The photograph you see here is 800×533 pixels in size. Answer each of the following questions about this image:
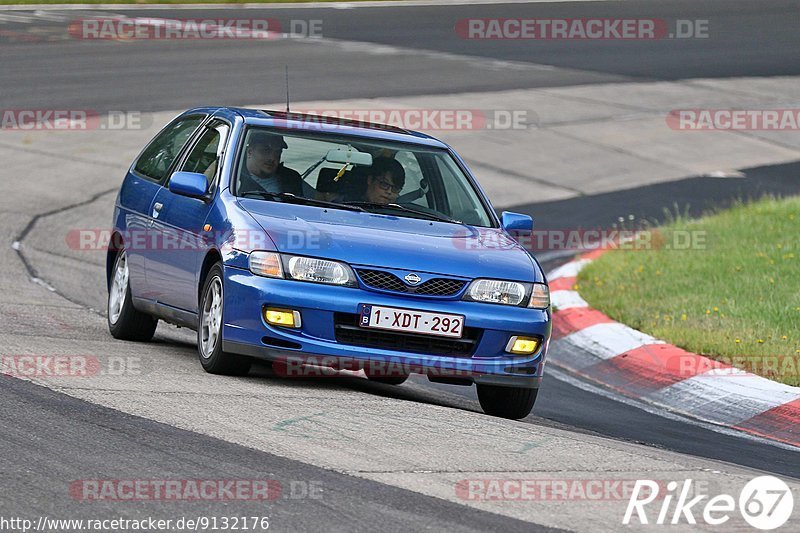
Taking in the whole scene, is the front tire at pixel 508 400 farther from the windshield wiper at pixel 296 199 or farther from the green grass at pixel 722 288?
the green grass at pixel 722 288

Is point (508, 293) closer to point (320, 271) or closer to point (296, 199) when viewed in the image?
point (320, 271)

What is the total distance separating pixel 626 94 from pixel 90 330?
15705 mm

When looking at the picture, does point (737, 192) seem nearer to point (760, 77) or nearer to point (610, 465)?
point (760, 77)

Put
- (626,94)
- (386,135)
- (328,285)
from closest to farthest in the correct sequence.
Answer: (328,285) < (386,135) < (626,94)

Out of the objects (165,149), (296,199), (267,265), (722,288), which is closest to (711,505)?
(267,265)

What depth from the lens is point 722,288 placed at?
1241 centimetres

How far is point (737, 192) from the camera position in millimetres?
18891

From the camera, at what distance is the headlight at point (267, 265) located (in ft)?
26.0

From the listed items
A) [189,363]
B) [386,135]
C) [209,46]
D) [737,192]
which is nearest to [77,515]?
[189,363]

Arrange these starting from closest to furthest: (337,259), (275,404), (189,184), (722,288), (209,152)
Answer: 1. (275,404)
2. (337,259)
3. (189,184)
4. (209,152)
5. (722,288)

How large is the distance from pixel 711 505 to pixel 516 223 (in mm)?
3401

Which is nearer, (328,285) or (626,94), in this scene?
(328,285)

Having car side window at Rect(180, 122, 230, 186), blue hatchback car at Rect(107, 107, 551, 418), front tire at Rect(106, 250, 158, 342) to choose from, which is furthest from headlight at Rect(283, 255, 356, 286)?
front tire at Rect(106, 250, 158, 342)

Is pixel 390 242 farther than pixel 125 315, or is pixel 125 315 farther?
pixel 125 315
